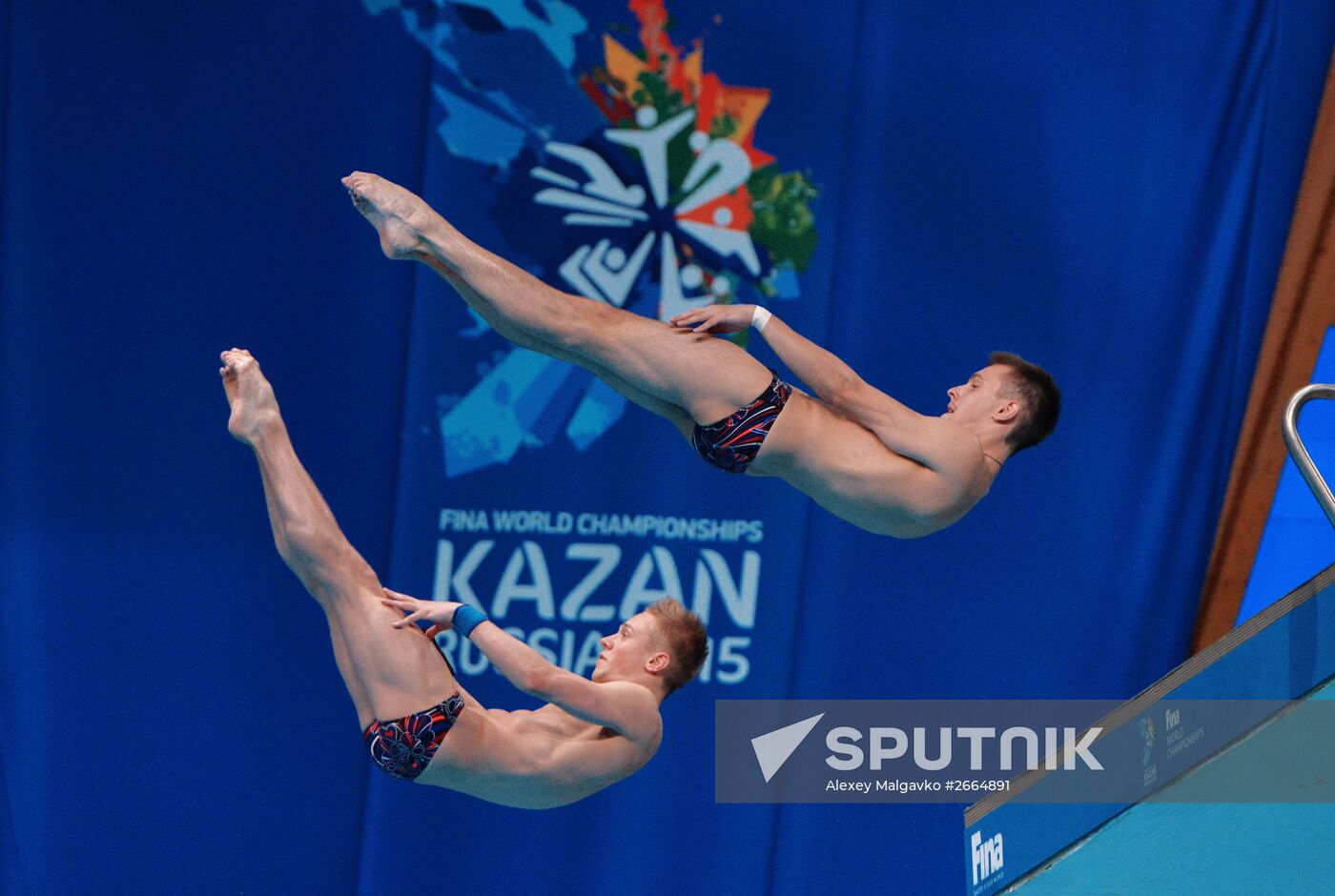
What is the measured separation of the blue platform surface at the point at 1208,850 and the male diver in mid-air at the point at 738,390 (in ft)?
3.87

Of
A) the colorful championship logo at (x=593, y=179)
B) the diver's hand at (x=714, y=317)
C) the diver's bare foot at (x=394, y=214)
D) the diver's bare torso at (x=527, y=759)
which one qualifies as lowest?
the diver's bare torso at (x=527, y=759)

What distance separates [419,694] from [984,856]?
61.4 inches

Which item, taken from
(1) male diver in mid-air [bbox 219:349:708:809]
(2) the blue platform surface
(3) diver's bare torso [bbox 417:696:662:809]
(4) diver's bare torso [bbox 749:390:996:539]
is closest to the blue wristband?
(1) male diver in mid-air [bbox 219:349:708:809]

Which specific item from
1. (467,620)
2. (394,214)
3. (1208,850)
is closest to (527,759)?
(467,620)

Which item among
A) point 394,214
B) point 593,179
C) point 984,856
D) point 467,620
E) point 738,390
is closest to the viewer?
point 984,856

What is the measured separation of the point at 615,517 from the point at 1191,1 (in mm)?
3379

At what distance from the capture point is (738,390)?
420cm

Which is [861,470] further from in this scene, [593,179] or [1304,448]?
[593,179]

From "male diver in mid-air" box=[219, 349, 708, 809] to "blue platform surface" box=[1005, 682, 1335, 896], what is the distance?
1251 mm

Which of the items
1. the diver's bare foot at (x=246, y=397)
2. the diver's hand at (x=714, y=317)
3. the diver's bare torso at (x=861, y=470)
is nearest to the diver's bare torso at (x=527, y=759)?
the diver's bare torso at (x=861, y=470)

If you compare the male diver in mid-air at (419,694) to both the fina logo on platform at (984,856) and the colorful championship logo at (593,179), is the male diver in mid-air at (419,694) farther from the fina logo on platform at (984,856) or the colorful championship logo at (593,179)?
the colorful championship logo at (593,179)

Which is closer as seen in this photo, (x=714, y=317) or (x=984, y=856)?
(x=984, y=856)

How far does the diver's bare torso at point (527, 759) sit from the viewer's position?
164 inches

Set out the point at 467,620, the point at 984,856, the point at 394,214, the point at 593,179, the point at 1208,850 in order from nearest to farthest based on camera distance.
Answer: the point at 1208,850 < the point at 984,856 < the point at 467,620 < the point at 394,214 < the point at 593,179
